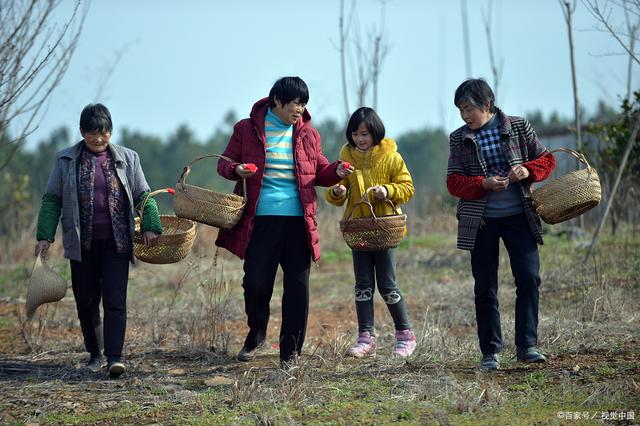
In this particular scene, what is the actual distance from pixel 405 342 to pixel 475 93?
1.71m

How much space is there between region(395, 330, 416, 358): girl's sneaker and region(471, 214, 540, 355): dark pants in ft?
2.19

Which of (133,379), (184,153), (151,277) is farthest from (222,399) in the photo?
(184,153)

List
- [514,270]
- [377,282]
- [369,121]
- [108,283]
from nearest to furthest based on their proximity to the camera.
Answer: [514,270] < [108,283] < [369,121] < [377,282]

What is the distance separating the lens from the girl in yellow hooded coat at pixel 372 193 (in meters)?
5.20

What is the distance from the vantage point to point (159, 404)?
13.9 ft

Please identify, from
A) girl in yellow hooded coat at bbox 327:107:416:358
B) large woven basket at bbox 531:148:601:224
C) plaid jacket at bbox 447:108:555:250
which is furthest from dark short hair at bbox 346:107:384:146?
large woven basket at bbox 531:148:601:224

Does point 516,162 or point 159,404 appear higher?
point 516,162

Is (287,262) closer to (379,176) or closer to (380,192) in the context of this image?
(380,192)

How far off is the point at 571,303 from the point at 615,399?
2.93 m

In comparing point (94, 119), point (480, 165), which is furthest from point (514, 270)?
point (94, 119)

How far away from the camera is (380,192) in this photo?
199 inches

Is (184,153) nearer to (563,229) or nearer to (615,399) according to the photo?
(563,229)

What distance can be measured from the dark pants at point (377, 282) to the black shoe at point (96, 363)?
1.67m

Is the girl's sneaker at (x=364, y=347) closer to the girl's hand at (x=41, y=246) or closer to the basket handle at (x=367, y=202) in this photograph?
the basket handle at (x=367, y=202)
